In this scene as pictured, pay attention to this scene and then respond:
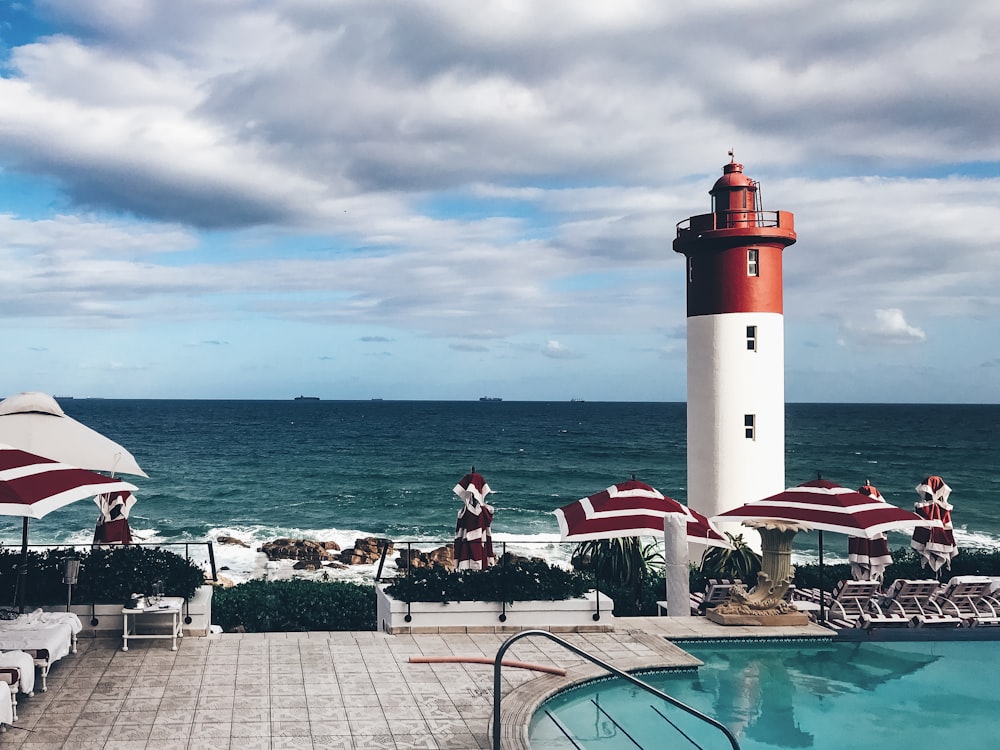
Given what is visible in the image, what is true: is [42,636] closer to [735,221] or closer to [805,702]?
[805,702]

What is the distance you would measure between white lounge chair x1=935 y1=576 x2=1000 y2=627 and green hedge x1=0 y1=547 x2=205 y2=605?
41.6 ft

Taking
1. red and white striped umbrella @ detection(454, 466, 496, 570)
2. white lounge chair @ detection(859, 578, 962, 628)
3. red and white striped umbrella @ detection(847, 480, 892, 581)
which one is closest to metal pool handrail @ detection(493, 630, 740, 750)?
red and white striped umbrella @ detection(454, 466, 496, 570)

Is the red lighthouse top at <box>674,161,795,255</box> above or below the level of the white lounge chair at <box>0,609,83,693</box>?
above

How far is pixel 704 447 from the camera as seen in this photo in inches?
916

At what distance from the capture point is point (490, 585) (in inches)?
565

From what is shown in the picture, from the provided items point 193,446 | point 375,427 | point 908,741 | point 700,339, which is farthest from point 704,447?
point 375,427

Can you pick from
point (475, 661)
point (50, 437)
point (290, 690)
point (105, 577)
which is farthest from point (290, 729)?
point (50, 437)

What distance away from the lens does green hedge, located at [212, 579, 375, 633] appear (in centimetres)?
1522

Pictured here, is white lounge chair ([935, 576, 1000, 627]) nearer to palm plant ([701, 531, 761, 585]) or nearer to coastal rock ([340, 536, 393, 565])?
palm plant ([701, 531, 761, 585])

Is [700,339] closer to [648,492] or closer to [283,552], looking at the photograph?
[648,492]

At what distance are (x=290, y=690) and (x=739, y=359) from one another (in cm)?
1522

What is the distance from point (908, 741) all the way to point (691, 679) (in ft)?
9.33

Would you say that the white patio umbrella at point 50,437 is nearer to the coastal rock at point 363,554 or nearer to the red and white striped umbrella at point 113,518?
the red and white striped umbrella at point 113,518

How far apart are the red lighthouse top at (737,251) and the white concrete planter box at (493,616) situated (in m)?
11.0
